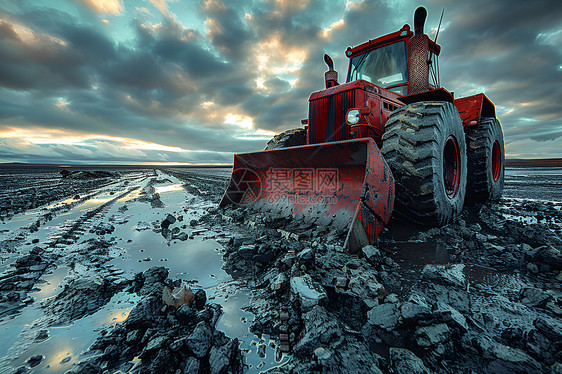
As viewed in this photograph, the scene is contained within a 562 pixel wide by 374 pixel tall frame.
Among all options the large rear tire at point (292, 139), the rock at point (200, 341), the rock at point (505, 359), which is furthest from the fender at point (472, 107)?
the rock at point (200, 341)

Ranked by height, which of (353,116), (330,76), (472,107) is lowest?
(353,116)

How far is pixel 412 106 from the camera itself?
9.18 ft

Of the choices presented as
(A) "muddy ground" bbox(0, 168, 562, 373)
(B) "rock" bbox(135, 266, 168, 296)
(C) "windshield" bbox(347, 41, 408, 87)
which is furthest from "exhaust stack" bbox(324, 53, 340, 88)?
(B) "rock" bbox(135, 266, 168, 296)

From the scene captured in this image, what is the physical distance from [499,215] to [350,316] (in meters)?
3.97

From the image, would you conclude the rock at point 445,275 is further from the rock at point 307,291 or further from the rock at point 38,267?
the rock at point 38,267

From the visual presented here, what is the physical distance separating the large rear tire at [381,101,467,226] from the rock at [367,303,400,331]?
61.4 inches

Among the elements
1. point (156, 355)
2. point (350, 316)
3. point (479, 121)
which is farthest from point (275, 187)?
point (479, 121)

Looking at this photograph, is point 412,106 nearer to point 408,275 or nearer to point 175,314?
point 408,275

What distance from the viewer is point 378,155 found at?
8.01 feet

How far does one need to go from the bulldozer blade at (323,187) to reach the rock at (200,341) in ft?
4.39

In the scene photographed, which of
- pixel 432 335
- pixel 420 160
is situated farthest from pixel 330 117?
pixel 432 335

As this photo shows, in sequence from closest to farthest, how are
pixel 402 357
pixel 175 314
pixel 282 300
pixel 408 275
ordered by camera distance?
1. pixel 402 357
2. pixel 175 314
3. pixel 282 300
4. pixel 408 275

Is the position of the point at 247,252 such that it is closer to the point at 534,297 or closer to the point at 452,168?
the point at 534,297

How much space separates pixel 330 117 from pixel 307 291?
2.77 meters
